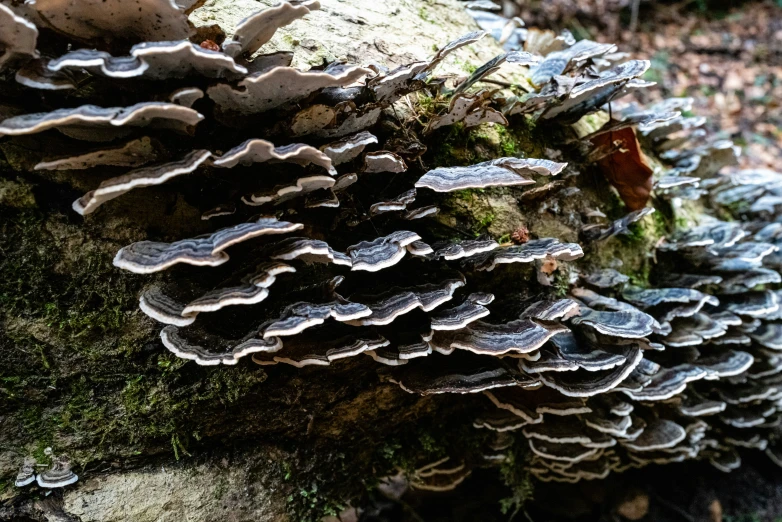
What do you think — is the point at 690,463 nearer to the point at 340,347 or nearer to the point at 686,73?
the point at 340,347

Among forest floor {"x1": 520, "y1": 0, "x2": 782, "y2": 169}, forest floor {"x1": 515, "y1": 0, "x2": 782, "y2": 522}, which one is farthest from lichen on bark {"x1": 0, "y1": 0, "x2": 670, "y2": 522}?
forest floor {"x1": 520, "y1": 0, "x2": 782, "y2": 169}

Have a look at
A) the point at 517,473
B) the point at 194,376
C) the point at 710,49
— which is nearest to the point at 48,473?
the point at 194,376

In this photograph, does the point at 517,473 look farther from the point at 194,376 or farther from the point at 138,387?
the point at 138,387

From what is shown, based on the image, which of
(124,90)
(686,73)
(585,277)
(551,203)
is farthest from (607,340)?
(686,73)

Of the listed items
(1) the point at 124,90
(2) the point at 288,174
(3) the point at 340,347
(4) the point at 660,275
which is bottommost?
(4) the point at 660,275

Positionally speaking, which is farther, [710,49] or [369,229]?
[710,49]

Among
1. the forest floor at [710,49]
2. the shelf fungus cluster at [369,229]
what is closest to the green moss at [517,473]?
the shelf fungus cluster at [369,229]

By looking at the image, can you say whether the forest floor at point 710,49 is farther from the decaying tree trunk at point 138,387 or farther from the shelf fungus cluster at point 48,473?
the shelf fungus cluster at point 48,473

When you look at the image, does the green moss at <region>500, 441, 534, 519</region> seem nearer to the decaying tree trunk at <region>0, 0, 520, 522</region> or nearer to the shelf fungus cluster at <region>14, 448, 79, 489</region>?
the decaying tree trunk at <region>0, 0, 520, 522</region>
